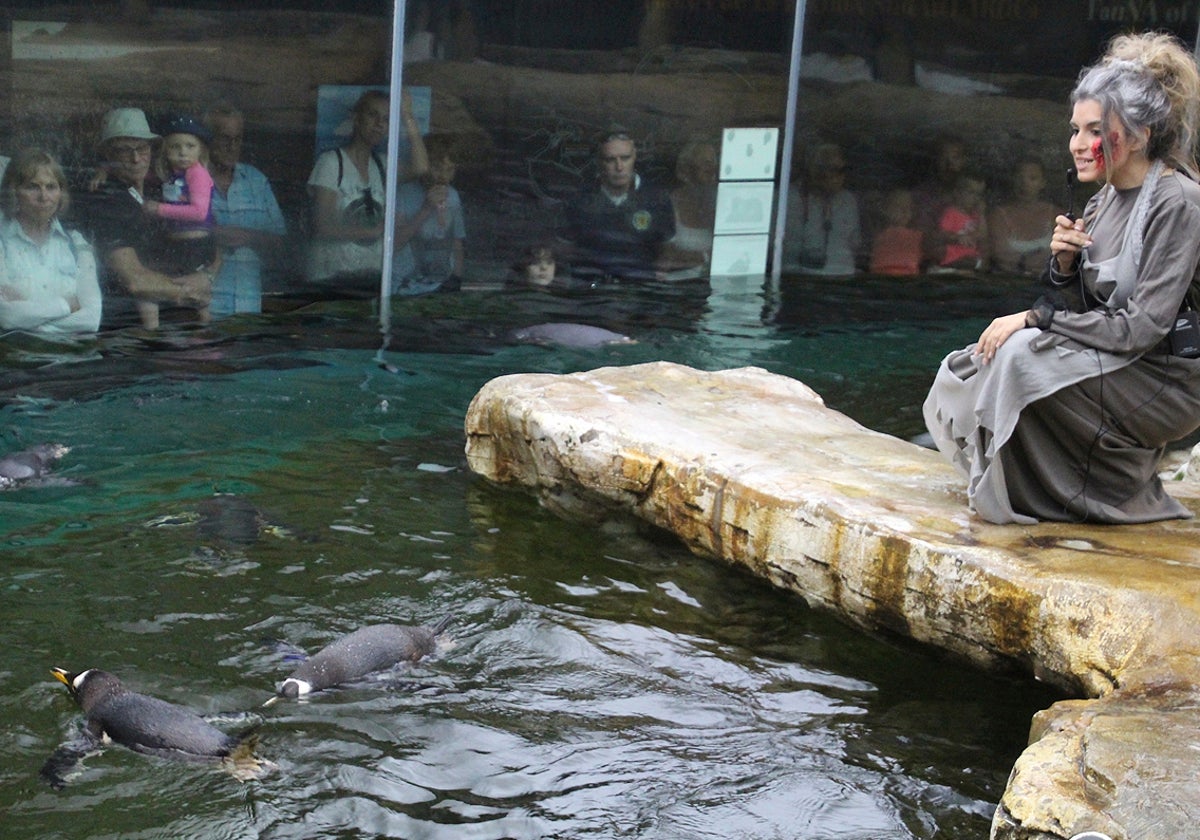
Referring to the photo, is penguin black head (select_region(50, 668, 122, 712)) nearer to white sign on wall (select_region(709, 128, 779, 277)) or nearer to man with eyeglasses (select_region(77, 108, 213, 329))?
man with eyeglasses (select_region(77, 108, 213, 329))

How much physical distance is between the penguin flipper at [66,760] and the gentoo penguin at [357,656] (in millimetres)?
569

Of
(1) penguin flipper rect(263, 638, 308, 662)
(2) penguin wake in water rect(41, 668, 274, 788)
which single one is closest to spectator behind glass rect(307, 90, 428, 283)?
(1) penguin flipper rect(263, 638, 308, 662)

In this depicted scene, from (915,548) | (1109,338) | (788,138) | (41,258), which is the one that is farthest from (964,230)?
(915,548)

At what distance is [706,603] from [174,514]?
7.30ft

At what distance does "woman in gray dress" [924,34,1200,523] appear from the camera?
14.0ft

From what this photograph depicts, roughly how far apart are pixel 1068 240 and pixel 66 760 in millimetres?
3306

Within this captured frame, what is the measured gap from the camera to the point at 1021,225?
477 inches

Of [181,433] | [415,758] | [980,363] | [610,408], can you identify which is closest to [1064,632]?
[980,363]

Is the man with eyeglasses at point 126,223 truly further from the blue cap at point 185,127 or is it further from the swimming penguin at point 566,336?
the swimming penguin at point 566,336

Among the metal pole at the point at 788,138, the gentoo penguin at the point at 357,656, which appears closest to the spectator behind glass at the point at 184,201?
the metal pole at the point at 788,138

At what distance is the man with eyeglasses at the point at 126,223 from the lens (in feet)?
27.4

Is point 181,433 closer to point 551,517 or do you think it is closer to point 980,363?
point 551,517

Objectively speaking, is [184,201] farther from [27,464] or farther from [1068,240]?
[1068,240]

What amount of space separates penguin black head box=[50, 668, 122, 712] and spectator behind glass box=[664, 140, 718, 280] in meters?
7.24
